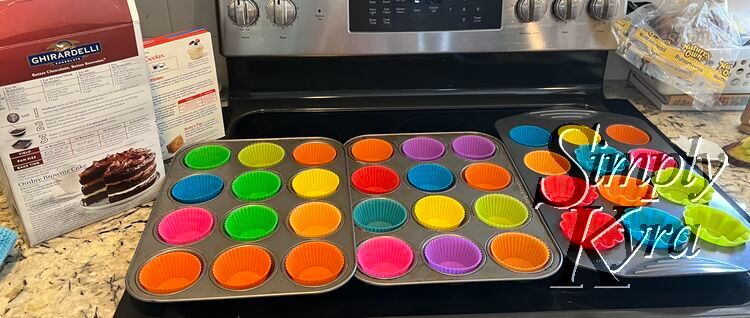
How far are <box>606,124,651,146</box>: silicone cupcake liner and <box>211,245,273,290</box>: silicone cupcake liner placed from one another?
23.5 inches

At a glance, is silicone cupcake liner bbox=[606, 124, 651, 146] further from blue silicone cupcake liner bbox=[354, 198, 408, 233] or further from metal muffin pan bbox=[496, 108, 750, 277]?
blue silicone cupcake liner bbox=[354, 198, 408, 233]

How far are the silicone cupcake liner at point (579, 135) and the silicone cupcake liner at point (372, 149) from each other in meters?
0.28

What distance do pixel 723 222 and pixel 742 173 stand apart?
0.21m

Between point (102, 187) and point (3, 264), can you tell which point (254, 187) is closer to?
point (102, 187)

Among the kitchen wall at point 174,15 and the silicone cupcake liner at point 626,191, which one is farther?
the kitchen wall at point 174,15

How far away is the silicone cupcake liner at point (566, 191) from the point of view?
2.62ft

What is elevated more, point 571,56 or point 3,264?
point 571,56

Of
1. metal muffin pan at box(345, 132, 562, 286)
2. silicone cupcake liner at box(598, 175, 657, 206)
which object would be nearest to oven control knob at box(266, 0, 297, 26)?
metal muffin pan at box(345, 132, 562, 286)

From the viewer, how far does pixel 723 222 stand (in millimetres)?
773

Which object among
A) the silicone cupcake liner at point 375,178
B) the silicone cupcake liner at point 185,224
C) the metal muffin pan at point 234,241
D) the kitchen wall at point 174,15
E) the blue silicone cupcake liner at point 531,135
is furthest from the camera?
the kitchen wall at point 174,15

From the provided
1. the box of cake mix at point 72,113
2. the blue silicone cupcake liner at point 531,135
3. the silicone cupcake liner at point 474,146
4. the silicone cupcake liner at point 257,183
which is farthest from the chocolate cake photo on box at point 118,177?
the blue silicone cupcake liner at point 531,135

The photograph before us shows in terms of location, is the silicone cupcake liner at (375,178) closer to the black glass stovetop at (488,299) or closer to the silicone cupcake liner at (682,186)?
the black glass stovetop at (488,299)

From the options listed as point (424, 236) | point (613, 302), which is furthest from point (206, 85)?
point (613, 302)

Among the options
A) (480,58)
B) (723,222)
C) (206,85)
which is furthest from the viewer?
(480,58)
